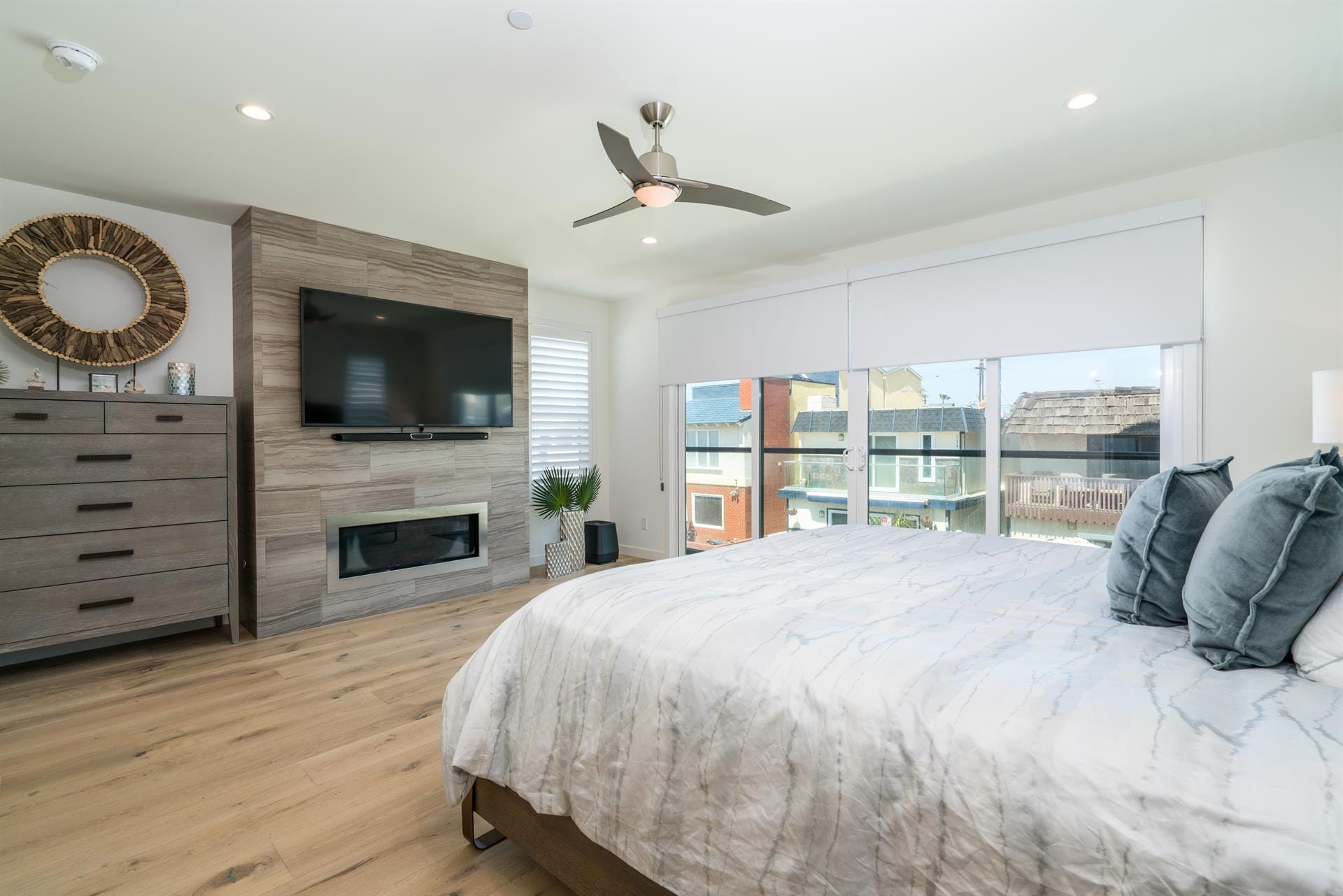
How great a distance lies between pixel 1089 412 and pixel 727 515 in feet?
9.31

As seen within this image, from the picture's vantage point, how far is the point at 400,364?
419 cm

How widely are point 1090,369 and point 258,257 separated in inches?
195

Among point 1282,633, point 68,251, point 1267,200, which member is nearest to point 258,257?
point 68,251

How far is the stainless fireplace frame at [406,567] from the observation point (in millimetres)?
3930

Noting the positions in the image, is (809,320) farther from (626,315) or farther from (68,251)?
(68,251)

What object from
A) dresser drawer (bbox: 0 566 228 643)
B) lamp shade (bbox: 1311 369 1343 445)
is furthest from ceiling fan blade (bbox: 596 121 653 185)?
dresser drawer (bbox: 0 566 228 643)

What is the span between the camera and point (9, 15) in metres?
2.01

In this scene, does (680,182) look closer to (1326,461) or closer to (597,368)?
(1326,461)

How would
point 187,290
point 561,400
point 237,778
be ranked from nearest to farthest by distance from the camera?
1. point 237,778
2. point 187,290
3. point 561,400

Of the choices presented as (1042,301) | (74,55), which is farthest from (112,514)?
(1042,301)

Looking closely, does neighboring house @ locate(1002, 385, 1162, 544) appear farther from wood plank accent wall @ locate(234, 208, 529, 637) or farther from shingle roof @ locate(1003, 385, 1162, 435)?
wood plank accent wall @ locate(234, 208, 529, 637)

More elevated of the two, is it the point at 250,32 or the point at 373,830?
the point at 250,32

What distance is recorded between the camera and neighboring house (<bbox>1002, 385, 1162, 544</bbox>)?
131 inches

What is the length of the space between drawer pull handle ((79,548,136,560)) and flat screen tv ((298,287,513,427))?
1.09m
